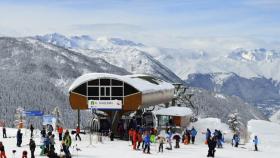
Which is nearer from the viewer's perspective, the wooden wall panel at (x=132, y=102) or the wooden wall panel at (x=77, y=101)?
the wooden wall panel at (x=132, y=102)

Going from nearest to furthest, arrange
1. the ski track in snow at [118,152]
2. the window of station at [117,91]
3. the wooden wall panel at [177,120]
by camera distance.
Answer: the ski track in snow at [118,152]
the window of station at [117,91]
the wooden wall panel at [177,120]

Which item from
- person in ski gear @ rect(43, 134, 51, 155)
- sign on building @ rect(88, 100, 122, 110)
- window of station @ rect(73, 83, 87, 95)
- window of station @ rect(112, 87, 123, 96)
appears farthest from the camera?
window of station @ rect(73, 83, 87, 95)

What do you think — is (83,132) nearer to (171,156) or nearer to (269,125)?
(171,156)

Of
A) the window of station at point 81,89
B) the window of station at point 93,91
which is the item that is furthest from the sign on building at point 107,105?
the window of station at point 81,89

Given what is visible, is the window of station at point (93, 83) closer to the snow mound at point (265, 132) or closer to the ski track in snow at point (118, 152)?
the ski track in snow at point (118, 152)

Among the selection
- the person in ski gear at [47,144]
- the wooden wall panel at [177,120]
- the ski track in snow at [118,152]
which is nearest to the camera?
the person in ski gear at [47,144]

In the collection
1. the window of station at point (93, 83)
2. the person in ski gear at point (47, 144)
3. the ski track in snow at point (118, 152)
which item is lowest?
the ski track in snow at point (118, 152)

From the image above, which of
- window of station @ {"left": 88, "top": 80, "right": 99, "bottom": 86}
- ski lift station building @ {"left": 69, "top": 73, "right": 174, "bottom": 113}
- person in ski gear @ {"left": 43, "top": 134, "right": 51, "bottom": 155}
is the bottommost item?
person in ski gear @ {"left": 43, "top": 134, "right": 51, "bottom": 155}

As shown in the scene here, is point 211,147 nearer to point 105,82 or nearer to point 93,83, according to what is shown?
point 105,82

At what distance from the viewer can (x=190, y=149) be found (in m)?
45.1

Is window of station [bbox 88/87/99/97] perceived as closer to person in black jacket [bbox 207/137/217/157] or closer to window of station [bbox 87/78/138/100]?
window of station [bbox 87/78/138/100]

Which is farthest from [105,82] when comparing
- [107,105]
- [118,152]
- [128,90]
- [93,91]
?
[118,152]

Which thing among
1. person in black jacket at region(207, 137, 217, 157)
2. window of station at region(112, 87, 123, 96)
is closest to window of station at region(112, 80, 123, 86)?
window of station at region(112, 87, 123, 96)

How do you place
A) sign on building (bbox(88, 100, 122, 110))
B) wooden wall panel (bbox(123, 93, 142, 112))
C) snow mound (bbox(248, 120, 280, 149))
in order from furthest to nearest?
1. snow mound (bbox(248, 120, 280, 149))
2. wooden wall panel (bbox(123, 93, 142, 112))
3. sign on building (bbox(88, 100, 122, 110))
